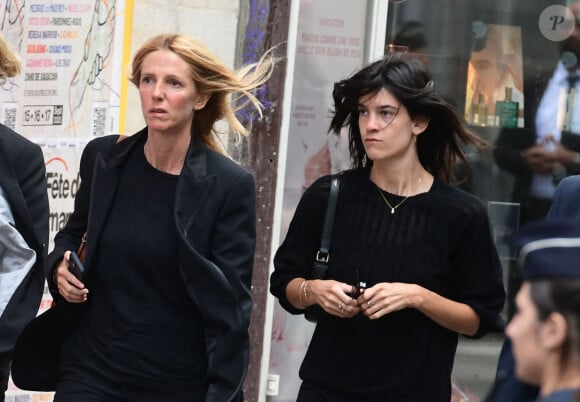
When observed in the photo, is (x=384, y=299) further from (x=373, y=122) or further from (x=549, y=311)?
(x=549, y=311)

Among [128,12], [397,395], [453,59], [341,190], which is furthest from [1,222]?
[453,59]

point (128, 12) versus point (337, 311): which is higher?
point (128, 12)

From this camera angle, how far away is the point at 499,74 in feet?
25.9

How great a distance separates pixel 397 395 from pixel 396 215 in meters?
0.66

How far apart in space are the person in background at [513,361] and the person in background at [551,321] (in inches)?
38.7

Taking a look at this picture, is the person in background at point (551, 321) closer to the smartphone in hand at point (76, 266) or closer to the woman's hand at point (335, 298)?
the woman's hand at point (335, 298)

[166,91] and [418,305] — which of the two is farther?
[166,91]

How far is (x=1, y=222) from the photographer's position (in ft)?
17.2

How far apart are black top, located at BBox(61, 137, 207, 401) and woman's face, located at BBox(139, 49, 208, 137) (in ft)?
1.11

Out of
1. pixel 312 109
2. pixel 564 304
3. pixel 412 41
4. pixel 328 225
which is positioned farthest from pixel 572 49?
pixel 564 304

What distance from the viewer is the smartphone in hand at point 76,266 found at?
4906mm

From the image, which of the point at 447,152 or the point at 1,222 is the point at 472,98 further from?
the point at 1,222

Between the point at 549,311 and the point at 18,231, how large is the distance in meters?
2.91

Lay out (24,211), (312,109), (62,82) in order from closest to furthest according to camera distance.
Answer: (24,211), (62,82), (312,109)
